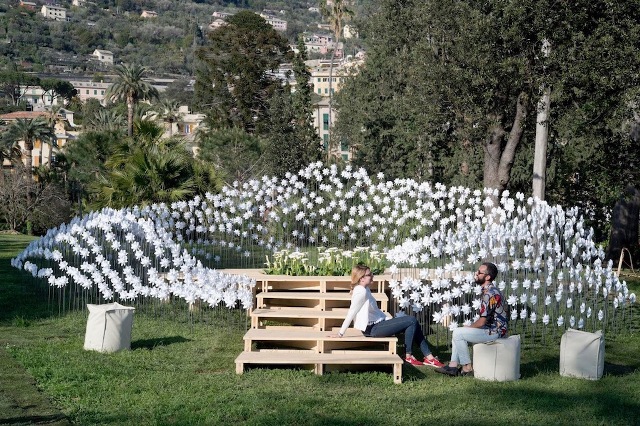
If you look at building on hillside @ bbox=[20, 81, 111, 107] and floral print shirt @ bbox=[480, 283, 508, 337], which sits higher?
building on hillside @ bbox=[20, 81, 111, 107]

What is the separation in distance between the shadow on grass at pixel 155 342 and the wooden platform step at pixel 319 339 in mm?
1208

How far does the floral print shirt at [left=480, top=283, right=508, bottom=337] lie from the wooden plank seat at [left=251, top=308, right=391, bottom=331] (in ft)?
4.77

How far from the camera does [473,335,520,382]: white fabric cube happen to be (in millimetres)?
9422

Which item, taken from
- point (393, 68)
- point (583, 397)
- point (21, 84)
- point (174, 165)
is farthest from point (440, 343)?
point (21, 84)

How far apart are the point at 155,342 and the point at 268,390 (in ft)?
9.00

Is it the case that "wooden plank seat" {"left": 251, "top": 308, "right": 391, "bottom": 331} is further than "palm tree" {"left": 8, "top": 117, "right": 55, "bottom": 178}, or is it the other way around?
"palm tree" {"left": 8, "top": 117, "right": 55, "bottom": 178}

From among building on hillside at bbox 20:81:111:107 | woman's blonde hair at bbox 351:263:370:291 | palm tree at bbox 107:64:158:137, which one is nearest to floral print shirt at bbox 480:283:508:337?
woman's blonde hair at bbox 351:263:370:291

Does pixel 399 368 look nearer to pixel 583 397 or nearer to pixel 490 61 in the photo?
pixel 583 397

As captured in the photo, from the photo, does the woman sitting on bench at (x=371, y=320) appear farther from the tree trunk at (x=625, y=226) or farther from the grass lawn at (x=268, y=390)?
the tree trunk at (x=625, y=226)

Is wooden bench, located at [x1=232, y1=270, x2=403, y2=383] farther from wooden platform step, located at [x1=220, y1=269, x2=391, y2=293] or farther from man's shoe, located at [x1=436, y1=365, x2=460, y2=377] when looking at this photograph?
man's shoe, located at [x1=436, y1=365, x2=460, y2=377]

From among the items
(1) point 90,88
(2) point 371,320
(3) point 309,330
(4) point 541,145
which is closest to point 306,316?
(3) point 309,330

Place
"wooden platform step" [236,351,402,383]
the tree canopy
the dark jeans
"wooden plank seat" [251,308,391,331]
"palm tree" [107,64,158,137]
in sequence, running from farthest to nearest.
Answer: "palm tree" [107,64,158,137] → the tree canopy → "wooden plank seat" [251,308,391,331] → the dark jeans → "wooden platform step" [236,351,402,383]

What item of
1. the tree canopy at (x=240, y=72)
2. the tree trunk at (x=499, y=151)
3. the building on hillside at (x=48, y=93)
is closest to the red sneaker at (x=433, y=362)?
the tree trunk at (x=499, y=151)

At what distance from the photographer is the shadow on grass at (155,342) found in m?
10.8
